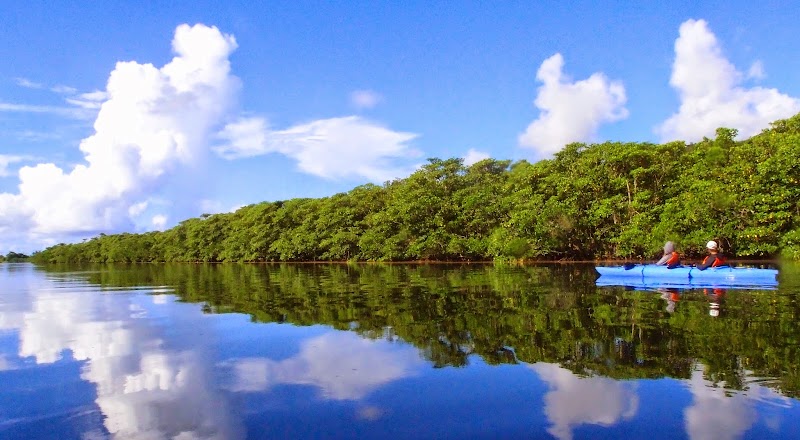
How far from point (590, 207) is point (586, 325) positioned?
3000 centimetres

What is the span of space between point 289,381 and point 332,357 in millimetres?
1393

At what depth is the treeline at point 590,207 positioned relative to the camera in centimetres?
2983

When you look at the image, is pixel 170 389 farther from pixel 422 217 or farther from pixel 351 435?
pixel 422 217

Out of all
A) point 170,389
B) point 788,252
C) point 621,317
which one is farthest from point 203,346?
point 788,252

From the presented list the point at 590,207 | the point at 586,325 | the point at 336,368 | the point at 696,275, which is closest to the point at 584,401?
the point at 336,368

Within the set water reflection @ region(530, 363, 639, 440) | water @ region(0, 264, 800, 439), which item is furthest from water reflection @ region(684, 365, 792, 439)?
water reflection @ region(530, 363, 639, 440)

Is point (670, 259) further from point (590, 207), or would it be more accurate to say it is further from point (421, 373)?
point (590, 207)

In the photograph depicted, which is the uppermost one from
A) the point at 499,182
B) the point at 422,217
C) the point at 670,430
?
the point at 499,182

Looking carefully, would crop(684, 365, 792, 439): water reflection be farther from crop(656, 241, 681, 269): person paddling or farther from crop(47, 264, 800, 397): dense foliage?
crop(656, 241, 681, 269): person paddling

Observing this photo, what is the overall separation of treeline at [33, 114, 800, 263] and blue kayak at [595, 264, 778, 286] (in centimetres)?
1332

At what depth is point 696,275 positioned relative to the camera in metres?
18.1

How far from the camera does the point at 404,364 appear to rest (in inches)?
317

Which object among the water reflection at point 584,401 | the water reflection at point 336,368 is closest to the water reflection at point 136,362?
the water reflection at point 336,368

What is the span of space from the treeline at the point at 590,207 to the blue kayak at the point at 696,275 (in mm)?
13322
